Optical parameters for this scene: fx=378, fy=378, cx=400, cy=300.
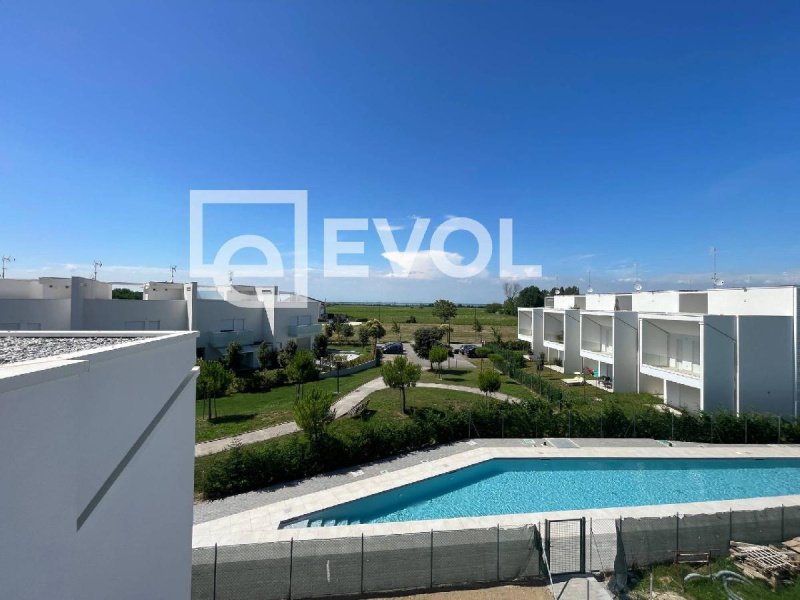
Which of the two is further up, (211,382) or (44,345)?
(44,345)

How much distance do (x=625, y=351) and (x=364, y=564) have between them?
21751mm

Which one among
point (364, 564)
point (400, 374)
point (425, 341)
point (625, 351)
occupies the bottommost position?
point (364, 564)

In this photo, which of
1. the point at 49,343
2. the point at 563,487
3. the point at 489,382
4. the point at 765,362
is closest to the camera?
the point at 49,343

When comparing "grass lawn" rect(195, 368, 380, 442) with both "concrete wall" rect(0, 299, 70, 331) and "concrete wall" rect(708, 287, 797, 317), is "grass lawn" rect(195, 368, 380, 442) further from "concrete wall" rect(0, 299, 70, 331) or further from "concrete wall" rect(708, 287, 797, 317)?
"concrete wall" rect(708, 287, 797, 317)

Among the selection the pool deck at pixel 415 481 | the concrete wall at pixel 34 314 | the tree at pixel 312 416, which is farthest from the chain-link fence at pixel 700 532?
the concrete wall at pixel 34 314

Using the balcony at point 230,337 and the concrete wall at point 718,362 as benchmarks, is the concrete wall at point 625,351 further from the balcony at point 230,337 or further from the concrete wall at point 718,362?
the balcony at point 230,337

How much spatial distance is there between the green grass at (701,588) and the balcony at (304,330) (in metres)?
32.1

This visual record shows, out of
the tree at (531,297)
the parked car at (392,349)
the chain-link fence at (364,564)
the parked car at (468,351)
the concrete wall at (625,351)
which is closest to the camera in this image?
the chain-link fence at (364,564)

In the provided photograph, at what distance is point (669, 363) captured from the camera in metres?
21.0

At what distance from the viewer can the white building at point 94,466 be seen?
6.77 feet

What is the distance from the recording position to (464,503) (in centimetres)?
1202

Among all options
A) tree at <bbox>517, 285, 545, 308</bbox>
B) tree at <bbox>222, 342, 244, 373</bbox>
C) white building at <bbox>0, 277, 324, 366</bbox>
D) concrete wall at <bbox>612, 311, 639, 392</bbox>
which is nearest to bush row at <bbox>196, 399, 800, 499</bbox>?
concrete wall at <bbox>612, 311, 639, 392</bbox>

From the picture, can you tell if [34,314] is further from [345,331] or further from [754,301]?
[754,301]

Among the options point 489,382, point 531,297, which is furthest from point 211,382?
point 531,297
